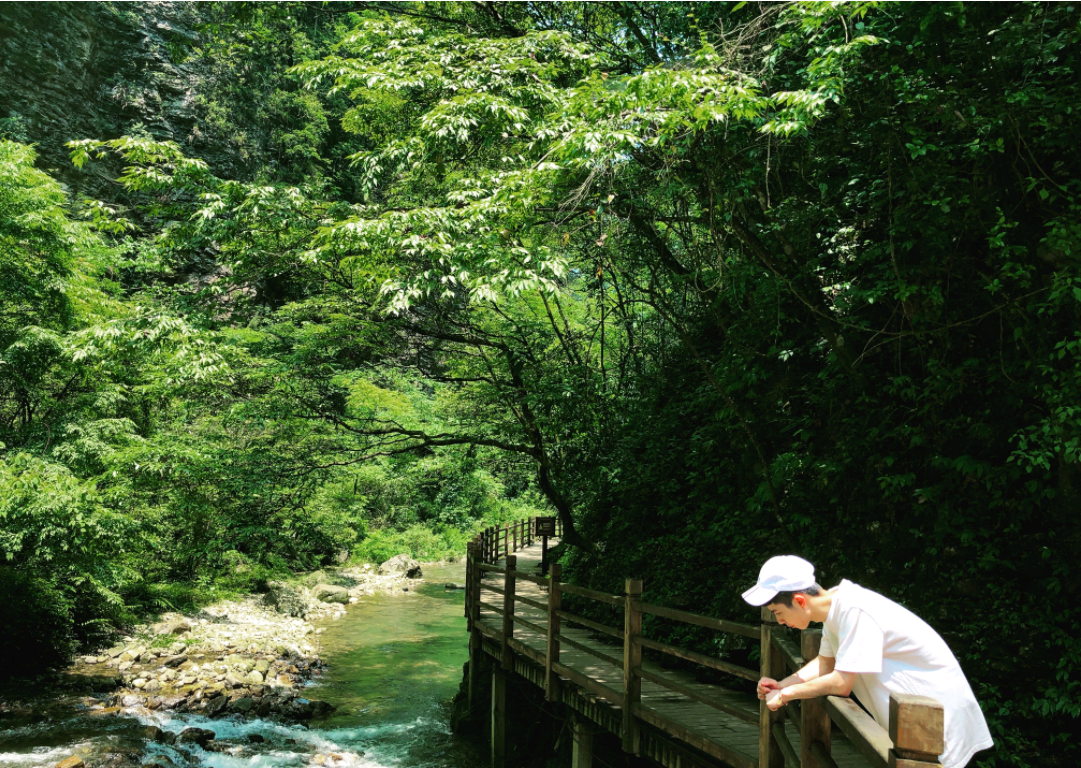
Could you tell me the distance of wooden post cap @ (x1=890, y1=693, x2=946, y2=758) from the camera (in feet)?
4.81

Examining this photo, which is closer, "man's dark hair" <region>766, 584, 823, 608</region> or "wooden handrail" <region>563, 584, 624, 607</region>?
"man's dark hair" <region>766, 584, 823, 608</region>

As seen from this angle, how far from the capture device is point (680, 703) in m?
5.77

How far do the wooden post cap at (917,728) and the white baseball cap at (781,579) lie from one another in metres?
0.97

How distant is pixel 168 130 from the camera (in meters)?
27.0

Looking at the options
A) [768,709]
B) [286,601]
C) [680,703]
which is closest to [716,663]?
[768,709]

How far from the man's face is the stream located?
773cm

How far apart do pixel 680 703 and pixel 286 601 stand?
13.1 m

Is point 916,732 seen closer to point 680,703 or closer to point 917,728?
point 917,728

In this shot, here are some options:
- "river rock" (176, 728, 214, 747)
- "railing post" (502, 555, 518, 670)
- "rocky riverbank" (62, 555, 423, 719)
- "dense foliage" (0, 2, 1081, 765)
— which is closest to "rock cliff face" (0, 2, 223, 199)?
"dense foliage" (0, 2, 1081, 765)

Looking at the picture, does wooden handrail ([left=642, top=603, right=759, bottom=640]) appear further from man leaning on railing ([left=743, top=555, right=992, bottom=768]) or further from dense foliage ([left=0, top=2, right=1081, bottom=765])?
dense foliage ([left=0, top=2, right=1081, bottom=765])

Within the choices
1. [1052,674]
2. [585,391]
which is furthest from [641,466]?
[1052,674]

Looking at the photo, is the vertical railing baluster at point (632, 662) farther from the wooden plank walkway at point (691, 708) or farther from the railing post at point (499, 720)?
the railing post at point (499, 720)

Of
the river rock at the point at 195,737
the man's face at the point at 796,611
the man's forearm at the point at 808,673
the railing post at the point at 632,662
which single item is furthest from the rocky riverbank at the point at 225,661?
the man's face at the point at 796,611

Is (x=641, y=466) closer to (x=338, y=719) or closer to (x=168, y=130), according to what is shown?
(x=338, y=719)
